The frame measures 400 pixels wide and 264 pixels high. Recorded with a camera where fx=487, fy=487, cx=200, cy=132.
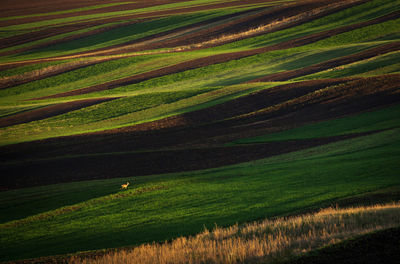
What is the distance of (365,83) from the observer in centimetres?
4053

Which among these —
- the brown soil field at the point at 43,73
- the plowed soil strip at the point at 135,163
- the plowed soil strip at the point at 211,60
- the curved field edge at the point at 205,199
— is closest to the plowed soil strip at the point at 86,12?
the brown soil field at the point at 43,73

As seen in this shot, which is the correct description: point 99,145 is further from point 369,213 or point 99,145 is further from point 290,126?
point 369,213

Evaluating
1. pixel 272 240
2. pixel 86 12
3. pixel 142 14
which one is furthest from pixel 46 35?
pixel 272 240

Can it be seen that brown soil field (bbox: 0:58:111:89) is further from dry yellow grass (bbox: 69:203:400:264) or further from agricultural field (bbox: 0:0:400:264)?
dry yellow grass (bbox: 69:203:400:264)

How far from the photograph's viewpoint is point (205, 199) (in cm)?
2300

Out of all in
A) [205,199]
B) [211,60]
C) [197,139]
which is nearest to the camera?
[205,199]

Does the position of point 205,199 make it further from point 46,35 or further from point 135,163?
point 46,35

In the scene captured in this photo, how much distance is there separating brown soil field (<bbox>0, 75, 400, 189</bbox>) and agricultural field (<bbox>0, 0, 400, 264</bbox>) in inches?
7.7

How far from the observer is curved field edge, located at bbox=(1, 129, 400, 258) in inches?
776

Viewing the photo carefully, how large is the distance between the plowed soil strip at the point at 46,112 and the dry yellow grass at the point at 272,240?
38083mm

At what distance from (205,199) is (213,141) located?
495 inches

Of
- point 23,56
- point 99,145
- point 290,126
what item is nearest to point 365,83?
point 290,126

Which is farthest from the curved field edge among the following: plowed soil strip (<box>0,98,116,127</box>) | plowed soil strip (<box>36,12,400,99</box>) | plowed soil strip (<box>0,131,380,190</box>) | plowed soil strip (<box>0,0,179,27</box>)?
plowed soil strip (<box>0,0,179,27</box>)

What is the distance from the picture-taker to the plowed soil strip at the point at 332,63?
165 feet
